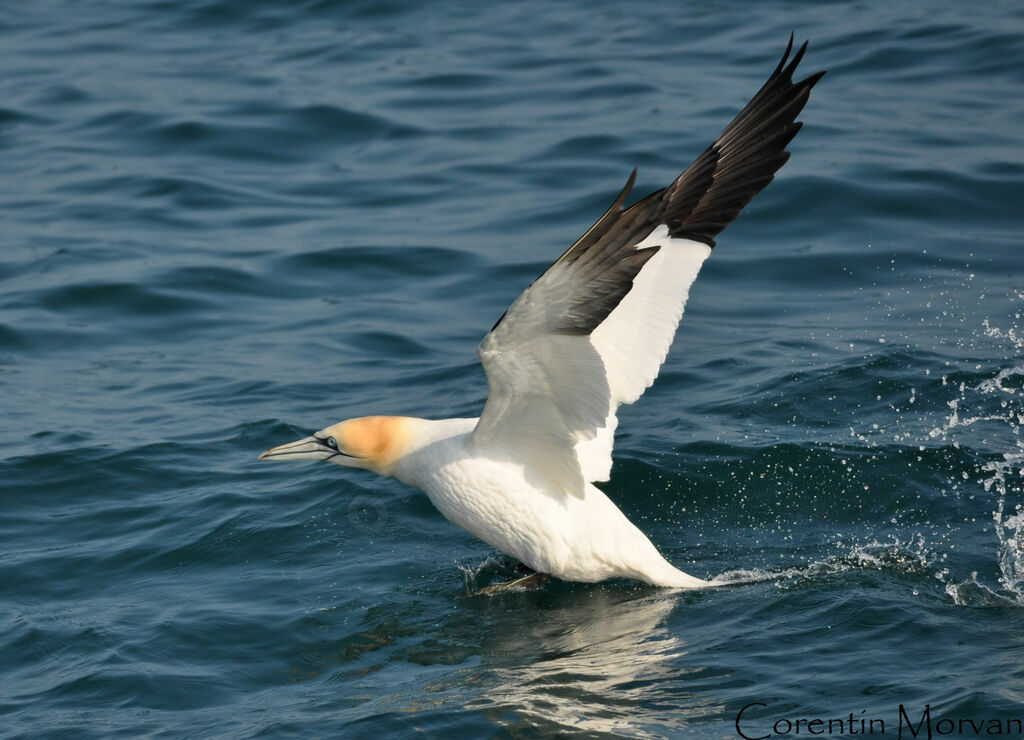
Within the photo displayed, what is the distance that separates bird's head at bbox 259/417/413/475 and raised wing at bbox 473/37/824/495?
715mm

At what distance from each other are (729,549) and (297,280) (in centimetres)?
632

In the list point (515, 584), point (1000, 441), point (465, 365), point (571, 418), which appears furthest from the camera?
point (465, 365)

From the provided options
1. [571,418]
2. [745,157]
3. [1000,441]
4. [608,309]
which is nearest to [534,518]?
[571,418]

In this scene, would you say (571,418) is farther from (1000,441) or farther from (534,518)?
(1000,441)

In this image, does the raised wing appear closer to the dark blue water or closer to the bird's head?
the bird's head

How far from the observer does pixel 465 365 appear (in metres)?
11.0

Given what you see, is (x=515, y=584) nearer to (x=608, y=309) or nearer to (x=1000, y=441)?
(x=608, y=309)

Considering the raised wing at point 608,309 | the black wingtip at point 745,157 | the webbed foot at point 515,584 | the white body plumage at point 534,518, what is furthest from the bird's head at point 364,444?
the black wingtip at point 745,157

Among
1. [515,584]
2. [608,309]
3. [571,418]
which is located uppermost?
[608,309]

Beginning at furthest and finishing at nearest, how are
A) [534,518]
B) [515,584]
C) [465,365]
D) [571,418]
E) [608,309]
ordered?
[465,365], [515,584], [534,518], [571,418], [608,309]

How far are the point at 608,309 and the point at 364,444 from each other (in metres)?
2.49

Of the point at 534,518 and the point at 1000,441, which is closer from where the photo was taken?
the point at 534,518

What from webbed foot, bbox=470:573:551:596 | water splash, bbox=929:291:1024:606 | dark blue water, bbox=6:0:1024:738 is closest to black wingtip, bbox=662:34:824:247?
dark blue water, bbox=6:0:1024:738

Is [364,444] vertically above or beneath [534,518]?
above
